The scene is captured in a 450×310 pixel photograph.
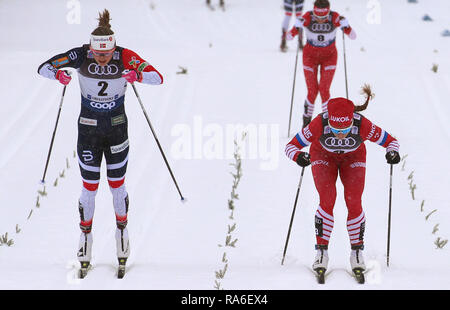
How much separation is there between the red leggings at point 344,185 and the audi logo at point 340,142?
169mm

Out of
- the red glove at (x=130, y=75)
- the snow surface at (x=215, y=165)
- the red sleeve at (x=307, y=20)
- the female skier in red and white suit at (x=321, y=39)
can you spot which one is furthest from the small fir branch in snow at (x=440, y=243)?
the red sleeve at (x=307, y=20)

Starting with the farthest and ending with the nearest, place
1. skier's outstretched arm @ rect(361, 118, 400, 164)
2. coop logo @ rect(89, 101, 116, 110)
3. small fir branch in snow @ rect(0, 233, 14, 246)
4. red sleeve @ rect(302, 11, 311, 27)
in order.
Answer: red sleeve @ rect(302, 11, 311, 27) → small fir branch in snow @ rect(0, 233, 14, 246) → skier's outstretched arm @ rect(361, 118, 400, 164) → coop logo @ rect(89, 101, 116, 110)

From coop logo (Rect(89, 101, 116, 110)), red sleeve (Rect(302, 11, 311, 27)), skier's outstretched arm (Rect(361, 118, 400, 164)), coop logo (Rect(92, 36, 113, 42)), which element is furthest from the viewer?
red sleeve (Rect(302, 11, 311, 27))

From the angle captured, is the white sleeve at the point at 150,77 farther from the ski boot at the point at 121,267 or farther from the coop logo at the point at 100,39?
the ski boot at the point at 121,267

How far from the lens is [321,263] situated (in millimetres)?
7168

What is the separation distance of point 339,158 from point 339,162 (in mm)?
44

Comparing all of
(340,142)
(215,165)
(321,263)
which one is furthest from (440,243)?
(215,165)

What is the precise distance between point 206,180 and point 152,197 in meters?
0.93

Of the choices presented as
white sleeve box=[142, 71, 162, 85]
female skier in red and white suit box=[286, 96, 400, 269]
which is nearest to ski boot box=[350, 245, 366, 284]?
female skier in red and white suit box=[286, 96, 400, 269]

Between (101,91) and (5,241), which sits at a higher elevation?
(101,91)

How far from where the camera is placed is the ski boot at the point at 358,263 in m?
7.09

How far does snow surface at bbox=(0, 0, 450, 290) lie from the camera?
762cm

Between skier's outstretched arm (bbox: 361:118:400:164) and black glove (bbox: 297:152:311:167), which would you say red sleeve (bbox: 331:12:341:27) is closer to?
skier's outstretched arm (bbox: 361:118:400:164)

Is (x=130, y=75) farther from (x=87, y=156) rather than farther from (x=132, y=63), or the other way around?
(x=87, y=156)
